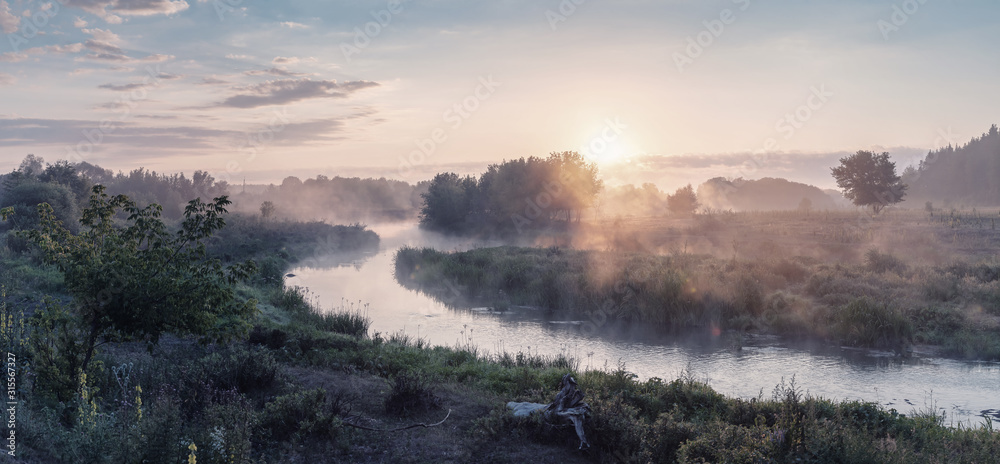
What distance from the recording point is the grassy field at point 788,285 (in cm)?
1839

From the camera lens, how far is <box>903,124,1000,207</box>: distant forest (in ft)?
319

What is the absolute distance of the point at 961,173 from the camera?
10650 centimetres

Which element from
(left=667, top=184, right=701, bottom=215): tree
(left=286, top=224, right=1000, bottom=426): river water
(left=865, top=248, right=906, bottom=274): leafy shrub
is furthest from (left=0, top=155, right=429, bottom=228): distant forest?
(left=667, top=184, right=701, bottom=215): tree

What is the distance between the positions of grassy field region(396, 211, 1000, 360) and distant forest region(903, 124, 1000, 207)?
7526 centimetres

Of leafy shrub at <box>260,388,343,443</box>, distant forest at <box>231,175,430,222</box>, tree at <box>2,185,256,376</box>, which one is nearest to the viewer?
tree at <box>2,185,256,376</box>

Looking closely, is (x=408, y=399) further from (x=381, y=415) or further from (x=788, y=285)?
(x=788, y=285)

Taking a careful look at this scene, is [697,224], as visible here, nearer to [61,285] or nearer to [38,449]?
[61,285]

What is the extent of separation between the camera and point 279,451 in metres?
6.92

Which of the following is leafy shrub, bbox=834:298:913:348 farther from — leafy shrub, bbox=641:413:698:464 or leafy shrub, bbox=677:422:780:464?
leafy shrub, bbox=641:413:698:464

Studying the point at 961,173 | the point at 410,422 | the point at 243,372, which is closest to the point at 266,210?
the point at 243,372

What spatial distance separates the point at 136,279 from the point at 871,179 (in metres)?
62.6

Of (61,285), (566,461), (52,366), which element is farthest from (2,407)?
(61,285)

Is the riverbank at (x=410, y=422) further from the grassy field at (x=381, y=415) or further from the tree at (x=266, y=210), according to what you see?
the tree at (x=266, y=210)

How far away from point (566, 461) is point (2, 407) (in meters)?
6.40
